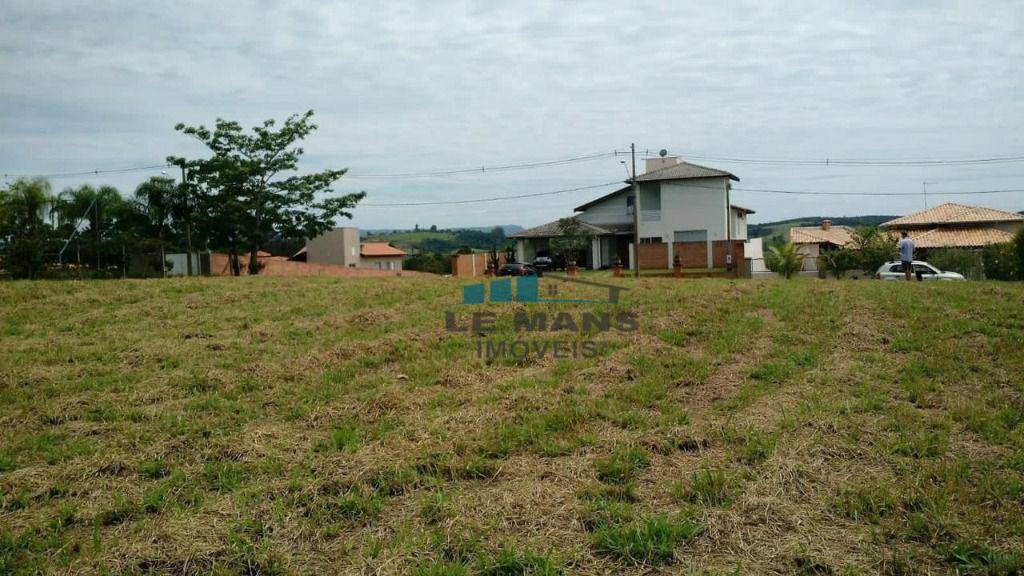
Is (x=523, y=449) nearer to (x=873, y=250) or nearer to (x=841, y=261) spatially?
(x=841, y=261)

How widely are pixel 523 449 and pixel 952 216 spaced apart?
4688 centimetres

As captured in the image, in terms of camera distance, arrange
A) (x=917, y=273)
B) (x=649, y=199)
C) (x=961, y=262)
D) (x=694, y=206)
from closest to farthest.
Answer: (x=917, y=273) → (x=961, y=262) → (x=694, y=206) → (x=649, y=199)

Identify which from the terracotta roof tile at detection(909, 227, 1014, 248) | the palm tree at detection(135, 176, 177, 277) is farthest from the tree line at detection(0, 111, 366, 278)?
the terracotta roof tile at detection(909, 227, 1014, 248)

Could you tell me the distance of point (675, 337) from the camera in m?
8.72

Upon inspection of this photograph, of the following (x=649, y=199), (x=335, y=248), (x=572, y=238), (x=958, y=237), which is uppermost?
(x=649, y=199)

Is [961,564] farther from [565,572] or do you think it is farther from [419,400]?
[419,400]

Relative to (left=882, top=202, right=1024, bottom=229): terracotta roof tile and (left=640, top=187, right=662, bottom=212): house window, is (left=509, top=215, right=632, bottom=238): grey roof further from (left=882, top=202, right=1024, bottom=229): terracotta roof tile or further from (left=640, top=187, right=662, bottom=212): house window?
(left=882, top=202, right=1024, bottom=229): terracotta roof tile

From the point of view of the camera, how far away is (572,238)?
1439 inches

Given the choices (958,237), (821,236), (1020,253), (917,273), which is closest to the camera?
(1020,253)

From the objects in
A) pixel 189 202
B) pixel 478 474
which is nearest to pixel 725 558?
Answer: pixel 478 474

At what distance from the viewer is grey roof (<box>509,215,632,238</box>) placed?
3753 cm

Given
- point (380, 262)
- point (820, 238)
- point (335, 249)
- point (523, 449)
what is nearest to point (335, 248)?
point (335, 249)

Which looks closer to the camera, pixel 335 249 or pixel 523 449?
pixel 523 449

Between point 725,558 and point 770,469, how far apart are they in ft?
4.04
